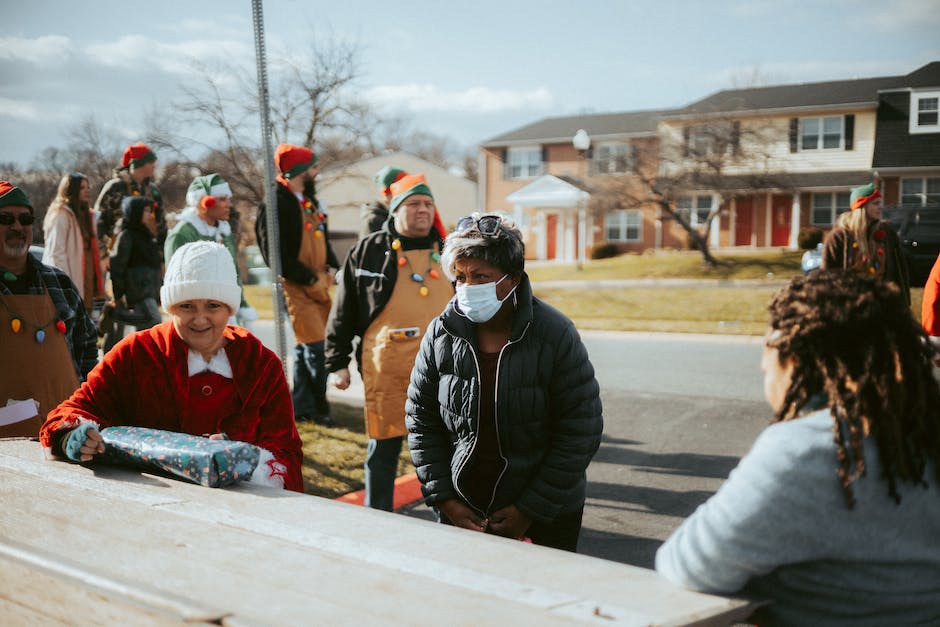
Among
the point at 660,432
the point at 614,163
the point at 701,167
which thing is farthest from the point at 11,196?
the point at 614,163

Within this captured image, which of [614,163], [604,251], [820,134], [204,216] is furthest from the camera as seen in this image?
[604,251]

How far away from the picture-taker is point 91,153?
8.93 metres

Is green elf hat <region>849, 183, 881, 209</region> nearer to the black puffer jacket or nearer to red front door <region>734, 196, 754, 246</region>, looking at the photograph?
the black puffer jacket

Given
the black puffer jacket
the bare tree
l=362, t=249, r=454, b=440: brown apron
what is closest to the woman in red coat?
the black puffer jacket

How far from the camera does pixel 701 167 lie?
96.9ft

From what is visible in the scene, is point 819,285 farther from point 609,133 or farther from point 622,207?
point 609,133

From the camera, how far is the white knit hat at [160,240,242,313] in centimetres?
285

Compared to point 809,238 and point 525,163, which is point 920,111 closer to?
point 809,238

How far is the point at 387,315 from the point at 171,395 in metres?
1.75

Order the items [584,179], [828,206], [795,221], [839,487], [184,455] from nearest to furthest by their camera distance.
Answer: [839,487]
[184,455]
[828,206]
[795,221]
[584,179]

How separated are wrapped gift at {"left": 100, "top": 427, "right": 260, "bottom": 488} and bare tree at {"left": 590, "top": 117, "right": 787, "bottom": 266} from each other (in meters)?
26.3

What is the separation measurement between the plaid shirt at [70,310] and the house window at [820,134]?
1310 inches

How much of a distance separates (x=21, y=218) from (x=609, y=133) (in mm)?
40836

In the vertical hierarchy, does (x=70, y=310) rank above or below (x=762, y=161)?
below
